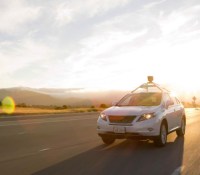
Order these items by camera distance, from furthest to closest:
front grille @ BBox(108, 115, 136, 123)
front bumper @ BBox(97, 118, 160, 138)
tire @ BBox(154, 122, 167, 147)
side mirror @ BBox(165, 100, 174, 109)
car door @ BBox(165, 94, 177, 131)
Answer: side mirror @ BBox(165, 100, 174, 109)
car door @ BBox(165, 94, 177, 131)
tire @ BBox(154, 122, 167, 147)
front grille @ BBox(108, 115, 136, 123)
front bumper @ BBox(97, 118, 160, 138)

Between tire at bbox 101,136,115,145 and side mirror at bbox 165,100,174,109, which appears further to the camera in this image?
side mirror at bbox 165,100,174,109

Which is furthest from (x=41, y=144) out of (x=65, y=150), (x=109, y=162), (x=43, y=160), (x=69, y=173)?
(x=69, y=173)

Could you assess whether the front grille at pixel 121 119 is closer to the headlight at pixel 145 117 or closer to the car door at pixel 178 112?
the headlight at pixel 145 117

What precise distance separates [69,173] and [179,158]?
3.26m

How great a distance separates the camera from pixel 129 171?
853 centimetres

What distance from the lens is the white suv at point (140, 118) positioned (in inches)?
470

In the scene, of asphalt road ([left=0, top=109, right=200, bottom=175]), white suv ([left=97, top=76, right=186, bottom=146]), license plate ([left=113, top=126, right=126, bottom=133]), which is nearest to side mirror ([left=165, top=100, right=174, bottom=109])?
white suv ([left=97, top=76, right=186, bottom=146])

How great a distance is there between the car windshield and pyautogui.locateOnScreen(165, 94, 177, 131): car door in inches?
15.7

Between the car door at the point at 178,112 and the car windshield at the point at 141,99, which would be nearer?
the car windshield at the point at 141,99

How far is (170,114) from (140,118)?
6.46 ft

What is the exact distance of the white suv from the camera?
11930 millimetres

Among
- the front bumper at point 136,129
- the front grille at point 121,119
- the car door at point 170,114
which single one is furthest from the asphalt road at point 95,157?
the front grille at point 121,119

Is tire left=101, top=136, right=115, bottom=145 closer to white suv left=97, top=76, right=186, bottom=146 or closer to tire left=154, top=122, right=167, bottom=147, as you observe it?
white suv left=97, top=76, right=186, bottom=146

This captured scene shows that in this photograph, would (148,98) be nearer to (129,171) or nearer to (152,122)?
(152,122)
